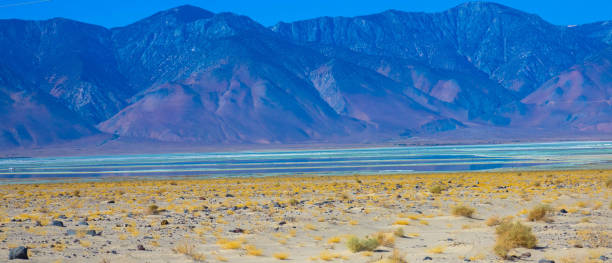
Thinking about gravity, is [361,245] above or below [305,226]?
above

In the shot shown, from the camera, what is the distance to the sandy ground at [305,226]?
15.3 meters

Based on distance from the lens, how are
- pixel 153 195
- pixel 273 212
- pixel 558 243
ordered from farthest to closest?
pixel 153 195, pixel 273 212, pixel 558 243

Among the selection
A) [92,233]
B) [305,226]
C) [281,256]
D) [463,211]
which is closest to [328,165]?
[463,211]

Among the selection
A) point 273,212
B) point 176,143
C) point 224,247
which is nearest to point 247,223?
point 273,212

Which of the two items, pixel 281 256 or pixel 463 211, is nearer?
pixel 281 256

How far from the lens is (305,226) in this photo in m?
19.9

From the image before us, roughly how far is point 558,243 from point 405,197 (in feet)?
43.7

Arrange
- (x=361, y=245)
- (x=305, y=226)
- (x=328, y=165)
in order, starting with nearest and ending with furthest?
(x=361, y=245) < (x=305, y=226) < (x=328, y=165)

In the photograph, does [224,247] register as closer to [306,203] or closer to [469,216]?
[469,216]

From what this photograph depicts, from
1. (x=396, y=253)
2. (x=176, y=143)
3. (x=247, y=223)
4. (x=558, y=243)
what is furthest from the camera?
(x=176, y=143)

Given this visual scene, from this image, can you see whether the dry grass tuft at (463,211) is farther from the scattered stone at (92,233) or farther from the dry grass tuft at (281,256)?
the scattered stone at (92,233)

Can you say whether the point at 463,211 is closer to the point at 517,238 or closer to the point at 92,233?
the point at 517,238

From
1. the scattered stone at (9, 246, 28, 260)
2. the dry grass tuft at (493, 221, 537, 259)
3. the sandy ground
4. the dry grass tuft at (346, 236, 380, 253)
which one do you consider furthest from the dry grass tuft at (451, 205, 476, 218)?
the scattered stone at (9, 246, 28, 260)

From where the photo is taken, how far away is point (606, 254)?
14211 millimetres
